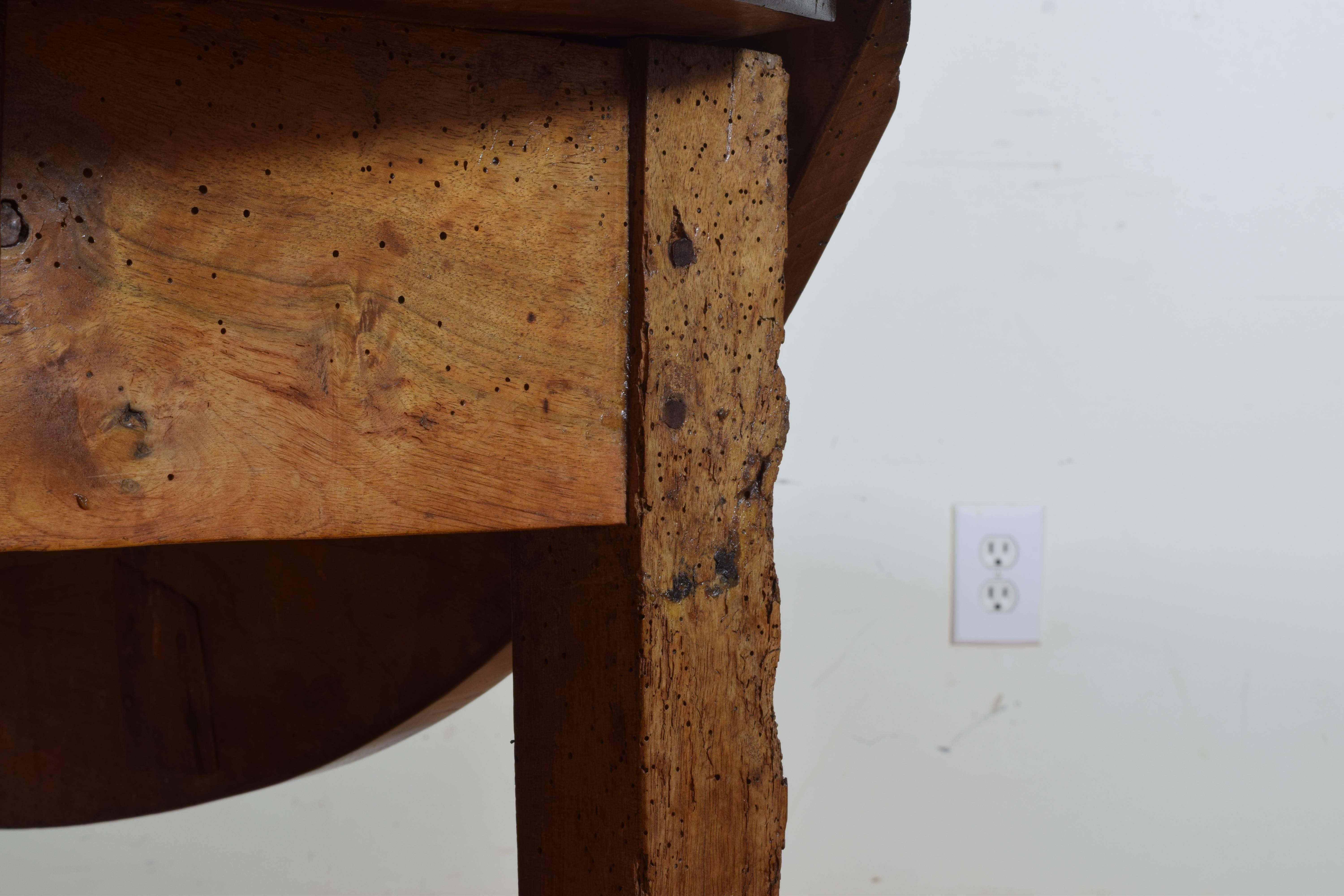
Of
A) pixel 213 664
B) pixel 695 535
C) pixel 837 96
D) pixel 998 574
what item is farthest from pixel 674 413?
pixel 998 574

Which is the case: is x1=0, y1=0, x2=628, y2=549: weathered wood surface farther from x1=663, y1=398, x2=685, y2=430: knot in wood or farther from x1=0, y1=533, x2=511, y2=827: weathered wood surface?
x1=0, y1=533, x2=511, y2=827: weathered wood surface

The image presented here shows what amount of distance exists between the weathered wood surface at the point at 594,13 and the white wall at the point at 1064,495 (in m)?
0.78

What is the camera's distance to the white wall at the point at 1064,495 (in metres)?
1.15

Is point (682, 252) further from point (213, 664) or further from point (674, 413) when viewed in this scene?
point (213, 664)

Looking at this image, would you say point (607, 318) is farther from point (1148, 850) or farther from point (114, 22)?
point (1148, 850)

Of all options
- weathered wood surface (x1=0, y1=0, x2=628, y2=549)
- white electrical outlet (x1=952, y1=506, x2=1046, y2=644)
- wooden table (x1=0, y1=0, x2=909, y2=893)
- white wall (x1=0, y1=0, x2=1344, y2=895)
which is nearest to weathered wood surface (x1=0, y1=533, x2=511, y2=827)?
wooden table (x1=0, y1=0, x2=909, y2=893)

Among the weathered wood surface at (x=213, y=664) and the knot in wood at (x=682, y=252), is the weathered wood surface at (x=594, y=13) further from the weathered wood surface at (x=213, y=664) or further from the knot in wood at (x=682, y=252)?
the weathered wood surface at (x=213, y=664)

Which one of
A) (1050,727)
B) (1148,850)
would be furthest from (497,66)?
(1148,850)

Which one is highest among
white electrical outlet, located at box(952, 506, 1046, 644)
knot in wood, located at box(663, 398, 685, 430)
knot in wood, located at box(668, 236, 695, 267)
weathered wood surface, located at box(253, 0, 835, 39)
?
weathered wood surface, located at box(253, 0, 835, 39)

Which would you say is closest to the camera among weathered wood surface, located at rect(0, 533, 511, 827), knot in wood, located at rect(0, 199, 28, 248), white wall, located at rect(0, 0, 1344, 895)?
knot in wood, located at rect(0, 199, 28, 248)

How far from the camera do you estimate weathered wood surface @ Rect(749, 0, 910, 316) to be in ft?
1.40

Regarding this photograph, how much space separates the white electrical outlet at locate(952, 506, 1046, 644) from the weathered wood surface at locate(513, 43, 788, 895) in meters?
0.76

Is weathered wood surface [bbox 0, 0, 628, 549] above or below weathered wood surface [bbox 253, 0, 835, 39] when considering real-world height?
below

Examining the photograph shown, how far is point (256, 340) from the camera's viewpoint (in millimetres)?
327
